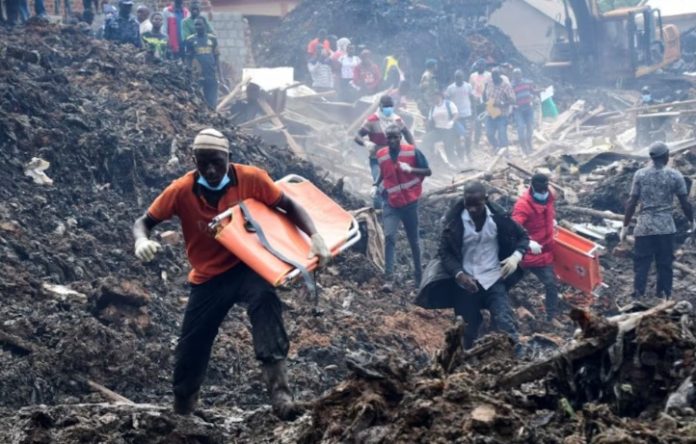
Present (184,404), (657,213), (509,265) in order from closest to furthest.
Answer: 1. (184,404)
2. (509,265)
3. (657,213)

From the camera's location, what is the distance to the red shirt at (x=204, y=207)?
6.99 metres

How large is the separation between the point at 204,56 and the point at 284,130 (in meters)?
2.25

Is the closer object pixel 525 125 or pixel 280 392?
pixel 280 392

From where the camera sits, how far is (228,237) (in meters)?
6.79

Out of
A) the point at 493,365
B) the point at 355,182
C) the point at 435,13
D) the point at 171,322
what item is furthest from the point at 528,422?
the point at 435,13

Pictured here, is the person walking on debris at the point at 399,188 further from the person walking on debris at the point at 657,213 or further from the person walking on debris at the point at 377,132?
the person walking on debris at the point at 657,213

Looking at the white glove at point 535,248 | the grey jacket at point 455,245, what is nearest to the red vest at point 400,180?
the white glove at point 535,248

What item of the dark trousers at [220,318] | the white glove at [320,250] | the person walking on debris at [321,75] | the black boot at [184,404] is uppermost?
the white glove at [320,250]

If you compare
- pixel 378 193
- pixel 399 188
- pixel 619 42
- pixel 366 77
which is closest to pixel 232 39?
pixel 366 77

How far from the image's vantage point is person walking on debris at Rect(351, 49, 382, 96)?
28.4 meters

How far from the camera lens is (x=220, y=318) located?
23.5 feet

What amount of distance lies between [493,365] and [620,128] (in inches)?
890

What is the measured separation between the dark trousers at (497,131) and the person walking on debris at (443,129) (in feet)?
4.63

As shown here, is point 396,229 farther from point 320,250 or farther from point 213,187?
point 213,187
